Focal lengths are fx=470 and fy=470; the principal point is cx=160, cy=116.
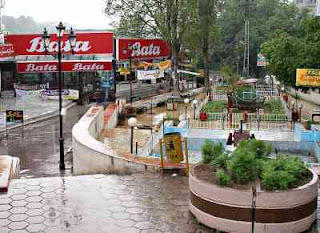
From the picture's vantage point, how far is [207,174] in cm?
830

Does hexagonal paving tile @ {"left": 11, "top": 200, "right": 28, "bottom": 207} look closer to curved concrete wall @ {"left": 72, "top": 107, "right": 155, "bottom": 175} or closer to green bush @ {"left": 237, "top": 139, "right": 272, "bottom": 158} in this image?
curved concrete wall @ {"left": 72, "top": 107, "right": 155, "bottom": 175}

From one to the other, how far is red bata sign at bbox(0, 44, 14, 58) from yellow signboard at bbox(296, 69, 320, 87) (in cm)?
2292

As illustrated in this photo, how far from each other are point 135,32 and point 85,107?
41.9 feet

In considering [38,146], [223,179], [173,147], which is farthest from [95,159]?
[38,146]

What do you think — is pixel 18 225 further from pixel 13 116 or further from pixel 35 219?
pixel 13 116

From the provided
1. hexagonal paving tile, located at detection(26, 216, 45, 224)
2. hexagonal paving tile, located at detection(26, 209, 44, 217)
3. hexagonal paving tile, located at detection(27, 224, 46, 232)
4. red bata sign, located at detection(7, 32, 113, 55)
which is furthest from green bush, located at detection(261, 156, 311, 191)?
red bata sign, located at detection(7, 32, 113, 55)

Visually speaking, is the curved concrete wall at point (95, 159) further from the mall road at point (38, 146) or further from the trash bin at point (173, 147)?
the mall road at point (38, 146)

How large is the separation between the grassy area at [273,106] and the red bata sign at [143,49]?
40.7 feet

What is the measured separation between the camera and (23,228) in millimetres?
8016

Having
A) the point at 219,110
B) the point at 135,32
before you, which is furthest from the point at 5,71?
the point at 219,110

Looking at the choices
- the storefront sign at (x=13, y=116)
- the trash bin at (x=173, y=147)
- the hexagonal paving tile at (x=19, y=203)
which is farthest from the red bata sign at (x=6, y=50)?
the hexagonal paving tile at (x=19, y=203)

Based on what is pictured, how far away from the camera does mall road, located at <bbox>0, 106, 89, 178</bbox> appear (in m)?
16.6

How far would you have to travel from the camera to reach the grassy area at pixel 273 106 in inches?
1097

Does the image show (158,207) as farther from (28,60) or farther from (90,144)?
(28,60)
